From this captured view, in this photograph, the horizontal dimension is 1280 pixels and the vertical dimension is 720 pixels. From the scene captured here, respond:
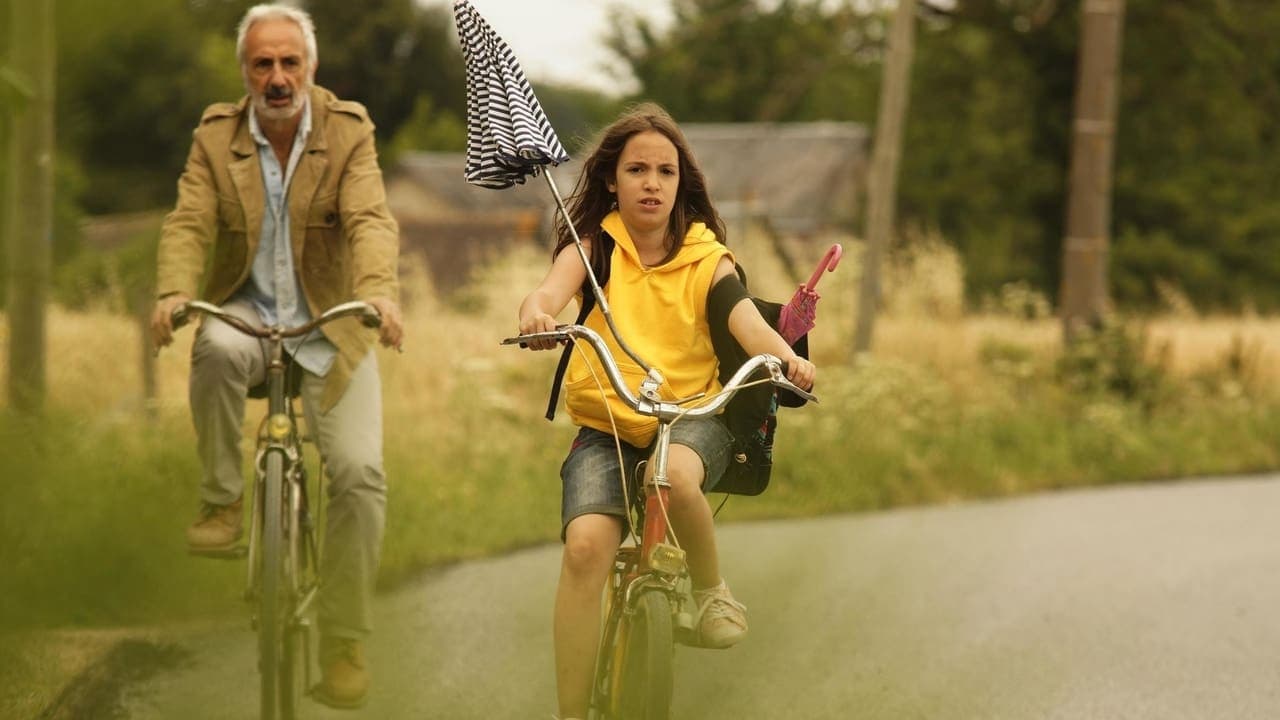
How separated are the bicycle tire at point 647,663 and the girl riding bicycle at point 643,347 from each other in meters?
0.22

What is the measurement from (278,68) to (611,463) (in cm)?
155

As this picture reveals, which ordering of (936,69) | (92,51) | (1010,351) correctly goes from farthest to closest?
(936,69), (1010,351), (92,51)

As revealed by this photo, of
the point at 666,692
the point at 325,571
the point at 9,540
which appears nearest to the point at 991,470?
the point at 325,571

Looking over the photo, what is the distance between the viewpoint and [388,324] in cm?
459

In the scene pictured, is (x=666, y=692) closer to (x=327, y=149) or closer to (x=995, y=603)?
(x=327, y=149)

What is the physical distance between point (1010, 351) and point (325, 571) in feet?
33.1

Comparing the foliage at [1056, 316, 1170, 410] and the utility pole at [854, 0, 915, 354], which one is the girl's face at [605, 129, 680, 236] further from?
the foliage at [1056, 316, 1170, 410]

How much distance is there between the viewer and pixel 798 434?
457 inches

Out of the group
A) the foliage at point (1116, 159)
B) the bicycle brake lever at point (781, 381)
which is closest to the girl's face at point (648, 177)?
the bicycle brake lever at point (781, 381)

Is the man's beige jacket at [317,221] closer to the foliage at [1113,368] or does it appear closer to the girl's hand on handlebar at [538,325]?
the girl's hand on handlebar at [538,325]

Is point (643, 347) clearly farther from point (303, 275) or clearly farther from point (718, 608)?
point (303, 275)

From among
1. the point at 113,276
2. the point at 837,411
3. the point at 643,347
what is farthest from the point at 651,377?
the point at 837,411

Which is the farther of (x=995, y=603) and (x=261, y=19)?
(x=995, y=603)

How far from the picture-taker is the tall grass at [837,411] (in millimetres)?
7078
